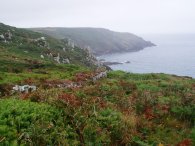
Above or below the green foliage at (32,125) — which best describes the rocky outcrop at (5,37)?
below

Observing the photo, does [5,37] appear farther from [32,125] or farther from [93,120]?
[32,125]

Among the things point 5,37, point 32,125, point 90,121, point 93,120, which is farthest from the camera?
point 5,37

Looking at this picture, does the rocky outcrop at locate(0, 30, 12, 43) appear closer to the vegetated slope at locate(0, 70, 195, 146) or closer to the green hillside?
the green hillside

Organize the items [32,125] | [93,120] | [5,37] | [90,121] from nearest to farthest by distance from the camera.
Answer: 1. [32,125]
2. [90,121]
3. [93,120]
4. [5,37]

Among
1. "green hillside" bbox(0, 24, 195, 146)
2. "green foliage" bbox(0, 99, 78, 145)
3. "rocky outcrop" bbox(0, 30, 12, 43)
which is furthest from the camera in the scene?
"rocky outcrop" bbox(0, 30, 12, 43)

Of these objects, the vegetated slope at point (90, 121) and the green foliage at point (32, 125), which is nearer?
the green foliage at point (32, 125)

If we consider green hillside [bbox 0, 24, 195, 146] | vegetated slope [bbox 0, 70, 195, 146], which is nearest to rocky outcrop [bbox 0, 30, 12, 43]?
green hillside [bbox 0, 24, 195, 146]

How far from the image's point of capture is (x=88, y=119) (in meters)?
11.3

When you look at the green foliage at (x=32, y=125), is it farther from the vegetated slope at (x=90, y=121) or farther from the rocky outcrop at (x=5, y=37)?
the rocky outcrop at (x=5, y=37)

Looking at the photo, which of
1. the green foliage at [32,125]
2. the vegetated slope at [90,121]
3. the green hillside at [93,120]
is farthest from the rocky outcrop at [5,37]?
the green foliage at [32,125]

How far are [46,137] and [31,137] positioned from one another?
0.43 m

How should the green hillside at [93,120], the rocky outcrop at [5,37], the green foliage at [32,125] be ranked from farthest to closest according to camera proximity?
the rocky outcrop at [5,37] → the green hillside at [93,120] → the green foliage at [32,125]

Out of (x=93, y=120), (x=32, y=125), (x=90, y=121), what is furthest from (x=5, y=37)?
(x=32, y=125)

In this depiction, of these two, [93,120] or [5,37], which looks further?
[5,37]
